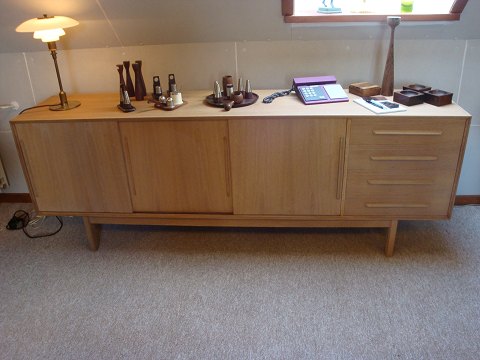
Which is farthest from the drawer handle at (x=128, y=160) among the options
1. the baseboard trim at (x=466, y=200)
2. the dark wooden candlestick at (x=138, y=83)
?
the baseboard trim at (x=466, y=200)

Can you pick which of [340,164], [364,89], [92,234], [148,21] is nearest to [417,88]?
[364,89]

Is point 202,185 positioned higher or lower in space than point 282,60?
lower

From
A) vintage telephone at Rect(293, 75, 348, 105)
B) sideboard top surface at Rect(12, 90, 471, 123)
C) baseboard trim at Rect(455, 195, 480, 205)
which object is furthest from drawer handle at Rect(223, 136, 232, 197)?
baseboard trim at Rect(455, 195, 480, 205)

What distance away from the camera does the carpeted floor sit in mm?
1784

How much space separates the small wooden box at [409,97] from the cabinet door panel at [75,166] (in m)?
1.38

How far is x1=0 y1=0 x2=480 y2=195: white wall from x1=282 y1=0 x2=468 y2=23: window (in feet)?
0.22

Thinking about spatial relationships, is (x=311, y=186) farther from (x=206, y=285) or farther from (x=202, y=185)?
(x=206, y=285)

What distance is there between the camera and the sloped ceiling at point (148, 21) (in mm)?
2133

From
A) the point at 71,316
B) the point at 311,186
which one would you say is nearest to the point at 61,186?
the point at 71,316

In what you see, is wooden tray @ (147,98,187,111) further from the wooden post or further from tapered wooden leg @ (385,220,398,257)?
tapered wooden leg @ (385,220,398,257)

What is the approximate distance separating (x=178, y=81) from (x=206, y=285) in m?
1.17

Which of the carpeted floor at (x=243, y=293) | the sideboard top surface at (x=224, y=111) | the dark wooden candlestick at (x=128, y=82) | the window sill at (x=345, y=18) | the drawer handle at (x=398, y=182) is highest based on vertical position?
the window sill at (x=345, y=18)

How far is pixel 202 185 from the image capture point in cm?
220

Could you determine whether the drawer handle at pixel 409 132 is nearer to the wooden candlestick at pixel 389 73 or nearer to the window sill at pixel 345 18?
the wooden candlestick at pixel 389 73
